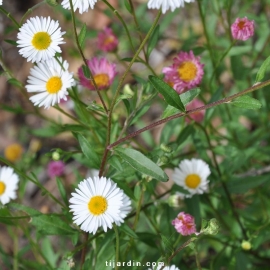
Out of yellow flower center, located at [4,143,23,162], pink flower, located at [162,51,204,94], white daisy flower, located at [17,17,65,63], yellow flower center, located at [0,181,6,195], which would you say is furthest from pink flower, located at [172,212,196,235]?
yellow flower center, located at [4,143,23,162]

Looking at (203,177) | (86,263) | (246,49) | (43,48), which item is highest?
(246,49)

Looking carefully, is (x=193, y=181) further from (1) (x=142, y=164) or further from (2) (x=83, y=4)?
(2) (x=83, y=4)

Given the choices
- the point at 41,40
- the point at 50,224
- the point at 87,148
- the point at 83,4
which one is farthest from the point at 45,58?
the point at 50,224

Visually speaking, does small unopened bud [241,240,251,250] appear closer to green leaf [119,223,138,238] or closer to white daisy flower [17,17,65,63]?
green leaf [119,223,138,238]

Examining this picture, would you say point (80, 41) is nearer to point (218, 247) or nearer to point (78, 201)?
point (78, 201)

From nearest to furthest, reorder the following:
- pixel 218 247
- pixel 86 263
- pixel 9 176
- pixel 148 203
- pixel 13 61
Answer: pixel 86 263 → pixel 148 203 → pixel 9 176 → pixel 218 247 → pixel 13 61

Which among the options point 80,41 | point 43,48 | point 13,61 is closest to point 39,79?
point 43,48

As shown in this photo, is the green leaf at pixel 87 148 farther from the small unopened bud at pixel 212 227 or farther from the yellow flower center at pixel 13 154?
the yellow flower center at pixel 13 154

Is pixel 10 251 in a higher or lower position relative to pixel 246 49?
lower
